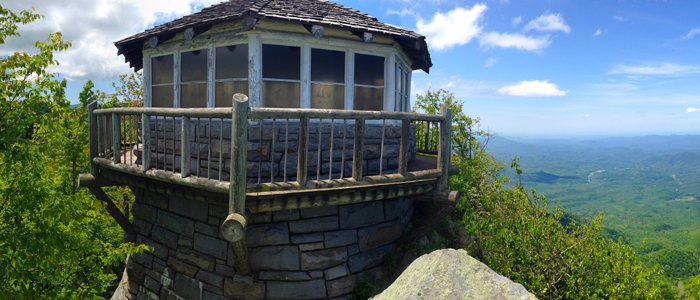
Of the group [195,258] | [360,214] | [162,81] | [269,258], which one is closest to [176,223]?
[195,258]

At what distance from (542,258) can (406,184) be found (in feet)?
9.10

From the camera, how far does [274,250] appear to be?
5039 mm

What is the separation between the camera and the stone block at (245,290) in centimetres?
502

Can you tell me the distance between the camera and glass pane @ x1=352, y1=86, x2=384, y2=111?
6.30 metres

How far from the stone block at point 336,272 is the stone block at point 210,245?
1.65m

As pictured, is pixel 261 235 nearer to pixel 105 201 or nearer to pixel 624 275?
pixel 105 201

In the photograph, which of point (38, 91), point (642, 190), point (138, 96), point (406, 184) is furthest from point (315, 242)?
point (642, 190)

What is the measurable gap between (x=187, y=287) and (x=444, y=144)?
4.81 meters

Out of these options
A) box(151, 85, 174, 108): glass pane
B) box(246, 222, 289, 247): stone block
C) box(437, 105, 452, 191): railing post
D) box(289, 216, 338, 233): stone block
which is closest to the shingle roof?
box(151, 85, 174, 108): glass pane

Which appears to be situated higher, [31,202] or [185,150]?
[185,150]

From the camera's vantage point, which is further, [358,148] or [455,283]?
[358,148]

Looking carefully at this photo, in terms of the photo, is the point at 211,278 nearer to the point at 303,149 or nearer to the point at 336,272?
the point at 336,272

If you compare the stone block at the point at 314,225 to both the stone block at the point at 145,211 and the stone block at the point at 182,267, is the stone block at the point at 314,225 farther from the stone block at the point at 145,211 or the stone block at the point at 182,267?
the stone block at the point at 145,211

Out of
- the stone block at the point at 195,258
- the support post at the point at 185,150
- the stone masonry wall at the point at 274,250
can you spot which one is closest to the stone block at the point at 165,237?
the stone masonry wall at the point at 274,250
